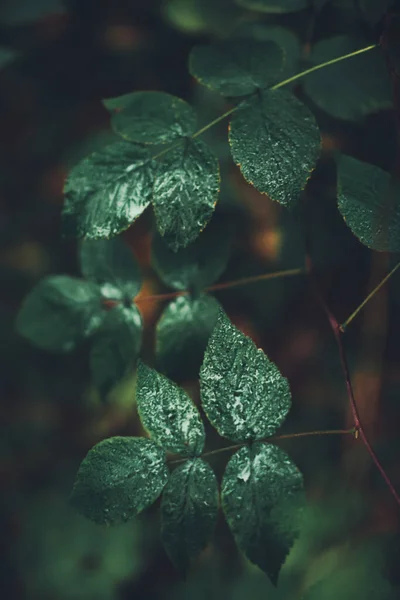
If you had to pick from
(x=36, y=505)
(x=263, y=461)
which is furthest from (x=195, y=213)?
(x=36, y=505)

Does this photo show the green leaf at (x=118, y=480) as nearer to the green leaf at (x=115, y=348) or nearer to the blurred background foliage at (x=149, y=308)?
Result: the green leaf at (x=115, y=348)

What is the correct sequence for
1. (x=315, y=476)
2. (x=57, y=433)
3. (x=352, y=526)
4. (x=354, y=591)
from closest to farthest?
1. (x=354, y=591)
2. (x=352, y=526)
3. (x=315, y=476)
4. (x=57, y=433)

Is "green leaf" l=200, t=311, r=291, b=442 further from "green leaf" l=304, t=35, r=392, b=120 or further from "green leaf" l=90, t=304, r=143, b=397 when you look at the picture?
"green leaf" l=304, t=35, r=392, b=120

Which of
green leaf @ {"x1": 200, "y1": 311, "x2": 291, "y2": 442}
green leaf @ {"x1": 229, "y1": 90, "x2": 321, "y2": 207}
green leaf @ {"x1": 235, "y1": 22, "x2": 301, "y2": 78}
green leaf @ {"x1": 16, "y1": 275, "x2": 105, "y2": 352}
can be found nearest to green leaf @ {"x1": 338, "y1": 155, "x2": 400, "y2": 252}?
green leaf @ {"x1": 229, "y1": 90, "x2": 321, "y2": 207}

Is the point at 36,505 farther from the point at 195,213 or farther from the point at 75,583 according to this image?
the point at 195,213

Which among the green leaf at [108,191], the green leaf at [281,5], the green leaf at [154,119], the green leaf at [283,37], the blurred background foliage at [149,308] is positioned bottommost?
the blurred background foliage at [149,308]

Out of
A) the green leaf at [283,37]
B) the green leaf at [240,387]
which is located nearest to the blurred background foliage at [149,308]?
the green leaf at [283,37]
